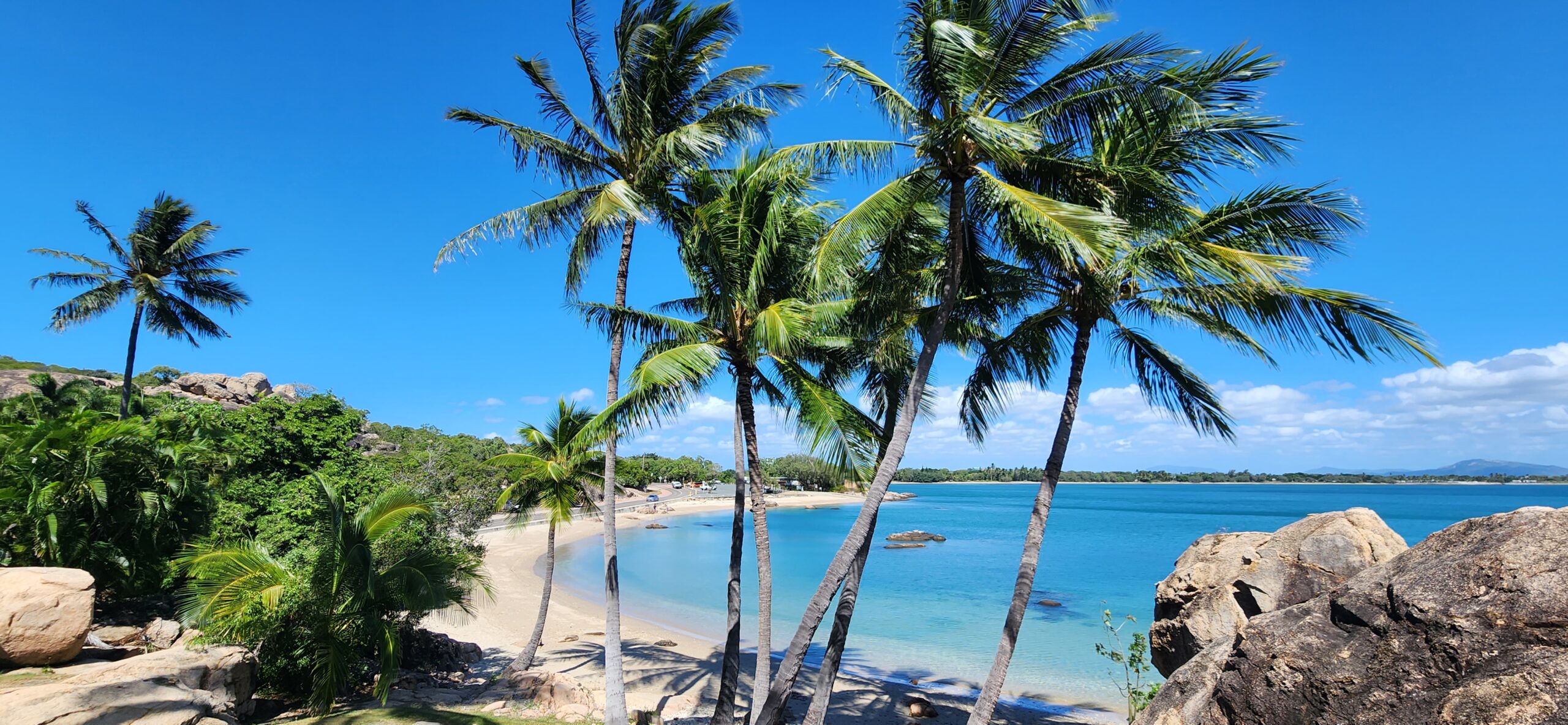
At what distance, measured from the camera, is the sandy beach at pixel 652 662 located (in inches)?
500

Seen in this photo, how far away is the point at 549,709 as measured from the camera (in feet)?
35.2

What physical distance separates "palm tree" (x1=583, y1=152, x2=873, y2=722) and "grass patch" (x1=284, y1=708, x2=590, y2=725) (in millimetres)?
3255

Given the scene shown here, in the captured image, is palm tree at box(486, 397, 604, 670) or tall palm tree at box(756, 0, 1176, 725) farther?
palm tree at box(486, 397, 604, 670)

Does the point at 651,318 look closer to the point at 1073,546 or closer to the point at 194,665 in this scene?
the point at 194,665

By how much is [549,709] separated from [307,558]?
4.34 meters

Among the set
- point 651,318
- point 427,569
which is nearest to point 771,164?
point 651,318

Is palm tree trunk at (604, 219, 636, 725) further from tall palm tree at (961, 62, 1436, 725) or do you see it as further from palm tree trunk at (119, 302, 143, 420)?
palm tree trunk at (119, 302, 143, 420)

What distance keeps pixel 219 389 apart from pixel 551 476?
5021 cm

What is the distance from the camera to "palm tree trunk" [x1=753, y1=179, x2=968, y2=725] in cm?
666

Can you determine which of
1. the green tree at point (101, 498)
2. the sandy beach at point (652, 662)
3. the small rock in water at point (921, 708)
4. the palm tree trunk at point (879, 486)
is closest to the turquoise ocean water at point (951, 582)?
the sandy beach at point (652, 662)

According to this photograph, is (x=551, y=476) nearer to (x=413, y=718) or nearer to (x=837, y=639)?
(x=413, y=718)

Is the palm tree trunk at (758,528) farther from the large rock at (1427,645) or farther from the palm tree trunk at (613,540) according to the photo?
the large rock at (1427,645)

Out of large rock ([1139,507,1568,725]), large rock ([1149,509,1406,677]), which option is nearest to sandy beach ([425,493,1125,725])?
large rock ([1149,509,1406,677])

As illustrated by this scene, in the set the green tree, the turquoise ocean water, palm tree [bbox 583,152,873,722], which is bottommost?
the turquoise ocean water
